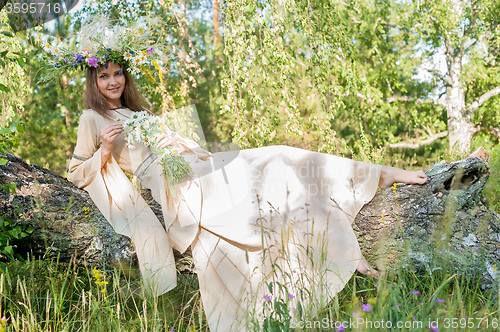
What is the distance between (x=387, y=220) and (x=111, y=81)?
178 centimetres

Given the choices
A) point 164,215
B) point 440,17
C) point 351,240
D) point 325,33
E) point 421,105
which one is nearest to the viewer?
point 351,240

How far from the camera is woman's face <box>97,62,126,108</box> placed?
2406 millimetres

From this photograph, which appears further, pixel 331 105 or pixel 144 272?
pixel 331 105

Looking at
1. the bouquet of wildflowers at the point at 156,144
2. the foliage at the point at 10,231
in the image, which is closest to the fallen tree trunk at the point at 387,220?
the foliage at the point at 10,231

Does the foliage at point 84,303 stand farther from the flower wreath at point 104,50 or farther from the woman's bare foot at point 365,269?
the flower wreath at point 104,50

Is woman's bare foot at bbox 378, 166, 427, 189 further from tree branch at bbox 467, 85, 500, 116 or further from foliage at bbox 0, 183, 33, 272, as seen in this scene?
tree branch at bbox 467, 85, 500, 116

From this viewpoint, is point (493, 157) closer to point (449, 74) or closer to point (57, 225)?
point (57, 225)

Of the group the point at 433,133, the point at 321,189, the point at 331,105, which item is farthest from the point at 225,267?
the point at 433,133

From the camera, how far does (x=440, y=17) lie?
714cm

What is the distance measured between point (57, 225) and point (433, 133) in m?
9.49

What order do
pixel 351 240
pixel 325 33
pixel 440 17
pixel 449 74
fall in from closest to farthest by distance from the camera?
pixel 351 240, pixel 325 33, pixel 440 17, pixel 449 74

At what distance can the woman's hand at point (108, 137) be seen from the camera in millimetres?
2082

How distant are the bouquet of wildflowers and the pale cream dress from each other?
2.3 inches

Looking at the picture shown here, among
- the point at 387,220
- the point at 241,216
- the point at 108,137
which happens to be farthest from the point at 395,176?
the point at 108,137
